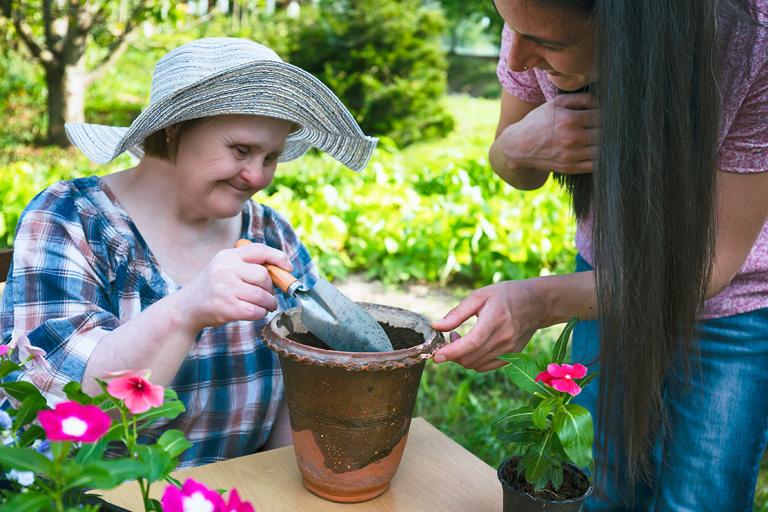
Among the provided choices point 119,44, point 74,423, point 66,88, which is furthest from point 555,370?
point 66,88

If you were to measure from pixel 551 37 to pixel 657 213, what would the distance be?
33cm

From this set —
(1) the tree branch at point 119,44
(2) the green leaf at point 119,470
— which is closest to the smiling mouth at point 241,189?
(2) the green leaf at point 119,470

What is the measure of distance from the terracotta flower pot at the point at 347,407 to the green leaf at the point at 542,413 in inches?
8.1

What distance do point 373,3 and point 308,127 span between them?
818cm

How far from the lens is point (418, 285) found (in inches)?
193

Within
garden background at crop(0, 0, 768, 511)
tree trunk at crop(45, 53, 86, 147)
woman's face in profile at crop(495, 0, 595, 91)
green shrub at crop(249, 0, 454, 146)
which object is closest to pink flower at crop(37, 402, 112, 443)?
woman's face in profile at crop(495, 0, 595, 91)

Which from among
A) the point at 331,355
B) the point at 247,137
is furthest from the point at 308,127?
the point at 331,355

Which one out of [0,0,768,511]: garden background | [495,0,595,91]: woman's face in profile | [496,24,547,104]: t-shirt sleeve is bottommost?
[0,0,768,511]: garden background

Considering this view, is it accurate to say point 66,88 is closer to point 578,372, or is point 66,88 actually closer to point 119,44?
point 119,44

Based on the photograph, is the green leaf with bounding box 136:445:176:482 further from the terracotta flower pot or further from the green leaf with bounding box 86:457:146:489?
the terracotta flower pot

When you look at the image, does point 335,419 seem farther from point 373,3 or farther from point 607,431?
point 373,3

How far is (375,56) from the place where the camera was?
9.64 meters

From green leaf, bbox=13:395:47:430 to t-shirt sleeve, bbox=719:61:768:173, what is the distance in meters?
1.14

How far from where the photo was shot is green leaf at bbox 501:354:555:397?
1.09 metres
